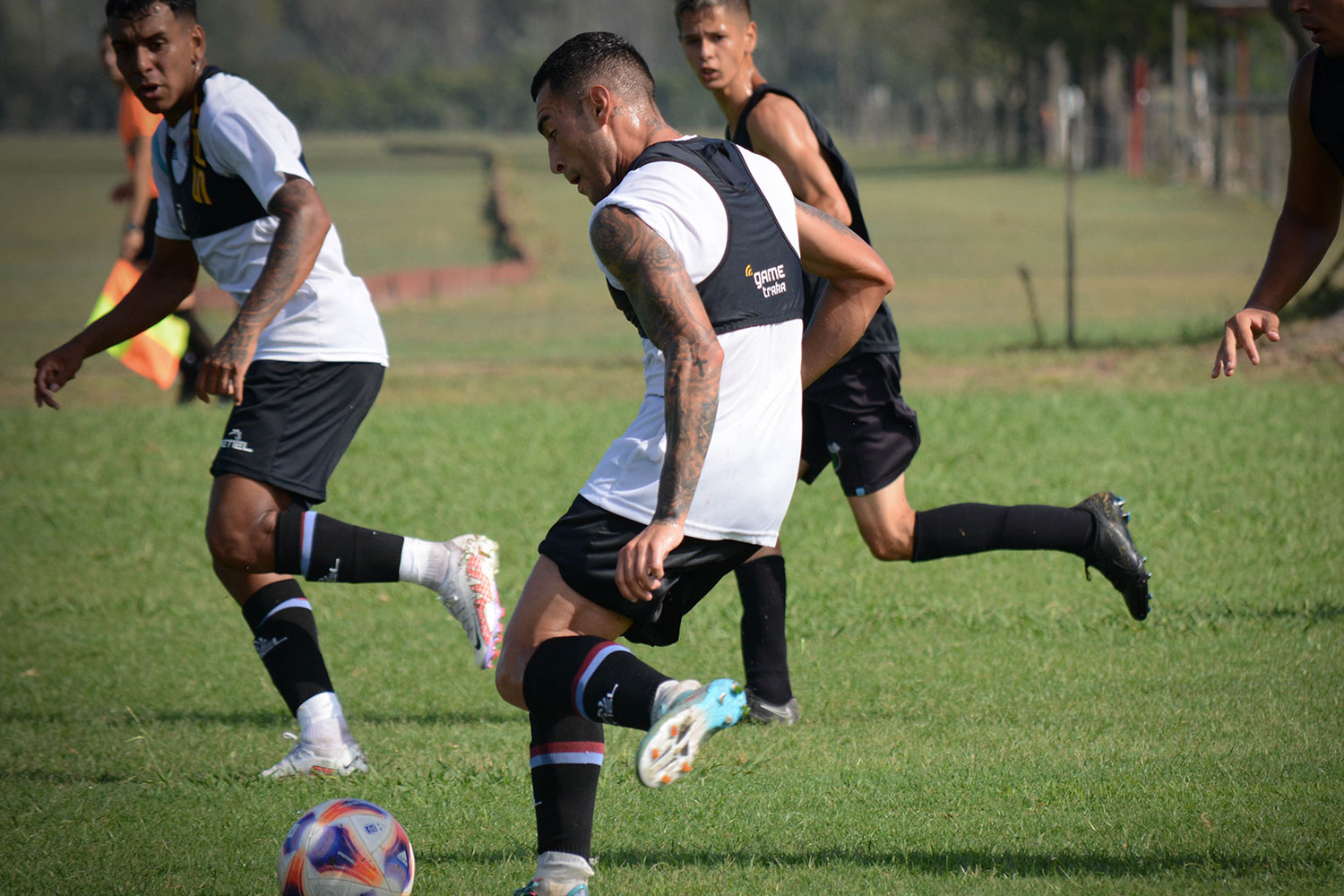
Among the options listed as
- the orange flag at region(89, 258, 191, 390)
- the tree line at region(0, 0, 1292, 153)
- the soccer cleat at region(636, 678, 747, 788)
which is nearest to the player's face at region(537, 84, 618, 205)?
the soccer cleat at region(636, 678, 747, 788)

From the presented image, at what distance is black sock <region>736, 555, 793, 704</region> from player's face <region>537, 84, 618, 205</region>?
186 centimetres

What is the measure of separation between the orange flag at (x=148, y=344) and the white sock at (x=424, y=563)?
3177 mm

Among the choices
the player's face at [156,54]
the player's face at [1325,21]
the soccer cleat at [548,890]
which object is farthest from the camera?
the player's face at [156,54]

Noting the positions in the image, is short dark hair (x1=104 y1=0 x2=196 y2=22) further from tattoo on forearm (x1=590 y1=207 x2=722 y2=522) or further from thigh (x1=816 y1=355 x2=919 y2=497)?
thigh (x1=816 y1=355 x2=919 y2=497)

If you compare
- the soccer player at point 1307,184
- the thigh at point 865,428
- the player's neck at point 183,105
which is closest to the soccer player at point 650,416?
the soccer player at point 1307,184

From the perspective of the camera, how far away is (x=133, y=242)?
9305 millimetres

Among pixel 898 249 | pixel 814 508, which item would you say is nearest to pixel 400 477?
pixel 814 508

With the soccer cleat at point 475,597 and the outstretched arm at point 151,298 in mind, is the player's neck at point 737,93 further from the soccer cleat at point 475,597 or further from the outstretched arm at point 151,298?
the outstretched arm at point 151,298

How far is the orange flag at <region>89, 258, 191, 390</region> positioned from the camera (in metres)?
7.41

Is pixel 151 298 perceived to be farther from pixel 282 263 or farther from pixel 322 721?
pixel 322 721

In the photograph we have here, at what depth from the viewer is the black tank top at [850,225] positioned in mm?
4941

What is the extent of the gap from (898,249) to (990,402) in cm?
1534

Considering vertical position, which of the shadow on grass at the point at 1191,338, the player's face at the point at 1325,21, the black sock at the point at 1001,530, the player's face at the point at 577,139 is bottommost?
the shadow on grass at the point at 1191,338

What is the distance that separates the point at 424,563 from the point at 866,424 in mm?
1553
